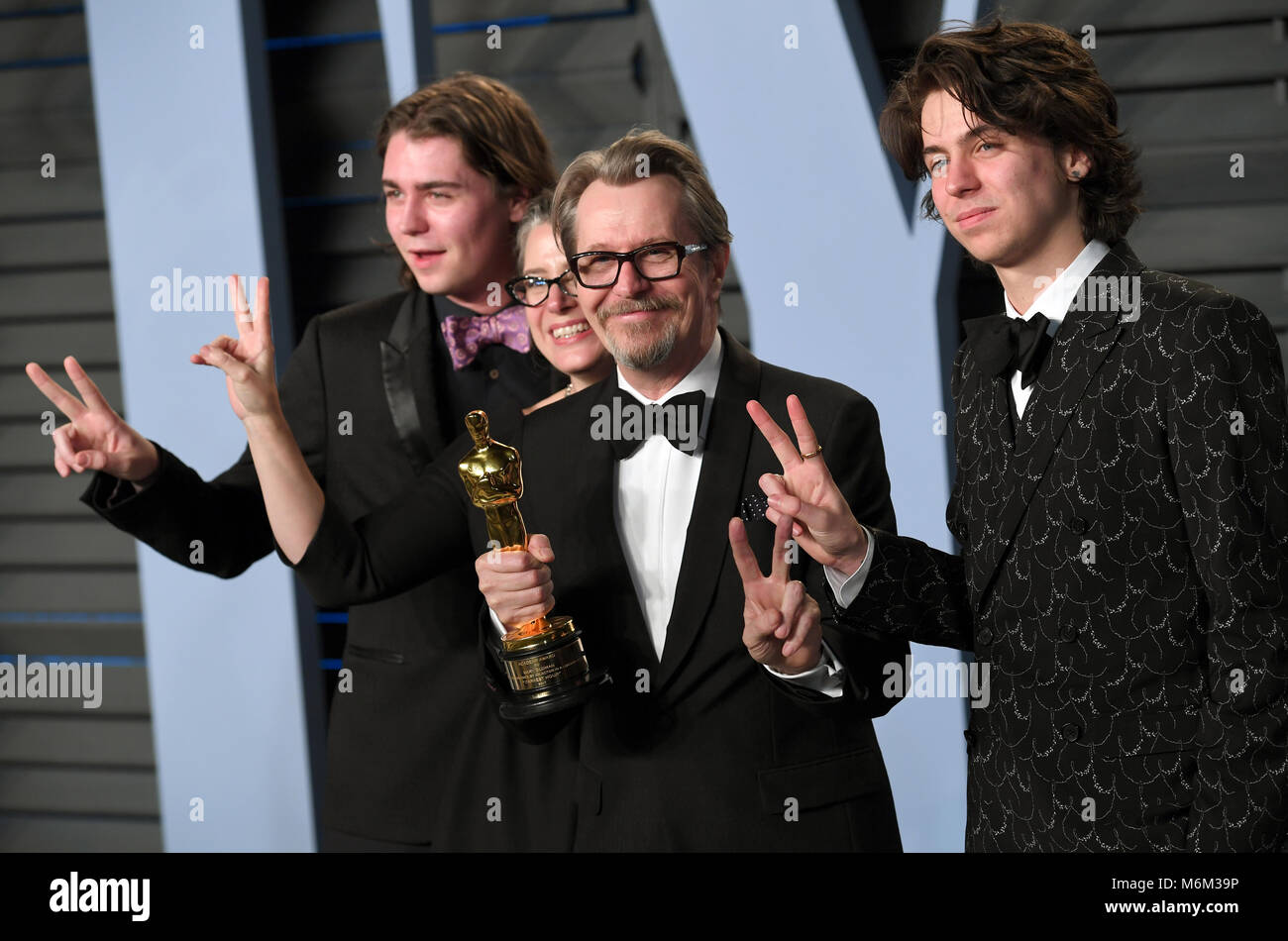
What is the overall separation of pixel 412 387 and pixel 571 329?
0.40 meters

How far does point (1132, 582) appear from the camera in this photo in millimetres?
1483

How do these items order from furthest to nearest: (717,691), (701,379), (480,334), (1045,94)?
(480,334), (701,379), (717,691), (1045,94)

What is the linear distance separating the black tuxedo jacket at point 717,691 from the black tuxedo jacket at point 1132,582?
15 cm

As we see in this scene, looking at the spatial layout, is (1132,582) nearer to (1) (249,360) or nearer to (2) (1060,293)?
(2) (1060,293)

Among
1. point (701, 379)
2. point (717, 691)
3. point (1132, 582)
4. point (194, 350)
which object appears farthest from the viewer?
point (194, 350)

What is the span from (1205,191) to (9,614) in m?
3.64

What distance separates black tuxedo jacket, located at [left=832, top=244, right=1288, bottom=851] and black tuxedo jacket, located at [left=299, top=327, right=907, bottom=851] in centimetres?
15

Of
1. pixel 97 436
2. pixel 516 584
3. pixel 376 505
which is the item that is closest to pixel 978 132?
pixel 516 584

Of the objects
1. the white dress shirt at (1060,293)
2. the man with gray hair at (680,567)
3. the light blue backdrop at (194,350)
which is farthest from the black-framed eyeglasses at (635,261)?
the light blue backdrop at (194,350)

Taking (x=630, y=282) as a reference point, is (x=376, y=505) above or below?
below

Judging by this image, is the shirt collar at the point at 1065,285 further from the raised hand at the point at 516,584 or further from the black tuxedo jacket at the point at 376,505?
the black tuxedo jacket at the point at 376,505

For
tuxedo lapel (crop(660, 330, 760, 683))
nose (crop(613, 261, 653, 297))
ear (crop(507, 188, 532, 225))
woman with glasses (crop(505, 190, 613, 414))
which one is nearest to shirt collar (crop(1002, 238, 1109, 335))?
tuxedo lapel (crop(660, 330, 760, 683))

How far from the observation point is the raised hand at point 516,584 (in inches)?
64.5

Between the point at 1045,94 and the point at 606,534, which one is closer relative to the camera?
the point at 1045,94
